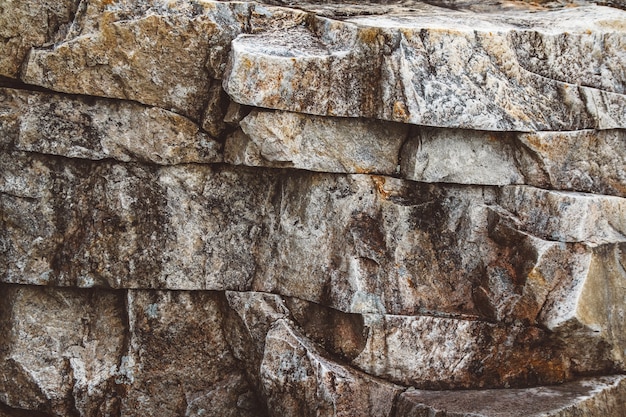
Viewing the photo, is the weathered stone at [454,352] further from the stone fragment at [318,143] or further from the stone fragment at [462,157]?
the stone fragment at [318,143]

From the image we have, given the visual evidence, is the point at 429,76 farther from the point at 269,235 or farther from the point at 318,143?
the point at 269,235

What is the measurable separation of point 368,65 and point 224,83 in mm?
1285

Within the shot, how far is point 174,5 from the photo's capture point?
6535mm

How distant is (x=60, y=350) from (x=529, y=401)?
14.6 ft

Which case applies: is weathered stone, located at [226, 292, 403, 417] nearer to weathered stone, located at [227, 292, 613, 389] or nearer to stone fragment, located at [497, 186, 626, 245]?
weathered stone, located at [227, 292, 613, 389]

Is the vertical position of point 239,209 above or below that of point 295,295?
above

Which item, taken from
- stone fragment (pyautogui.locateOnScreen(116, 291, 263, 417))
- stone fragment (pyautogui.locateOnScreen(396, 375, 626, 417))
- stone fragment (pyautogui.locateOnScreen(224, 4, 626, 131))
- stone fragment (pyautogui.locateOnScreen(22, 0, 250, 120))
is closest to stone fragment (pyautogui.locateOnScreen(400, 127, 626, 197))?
stone fragment (pyautogui.locateOnScreen(224, 4, 626, 131))

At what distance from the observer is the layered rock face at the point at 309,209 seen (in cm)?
638

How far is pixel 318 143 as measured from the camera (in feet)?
21.6

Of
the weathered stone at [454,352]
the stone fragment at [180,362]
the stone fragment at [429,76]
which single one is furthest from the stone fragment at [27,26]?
the weathered stone at [454,352]

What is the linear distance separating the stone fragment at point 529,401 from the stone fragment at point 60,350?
9.54 ft

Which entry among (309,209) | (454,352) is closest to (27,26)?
(309,209)

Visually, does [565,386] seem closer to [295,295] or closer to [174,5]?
[295,295]

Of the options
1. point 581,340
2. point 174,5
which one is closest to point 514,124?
point 581,340
